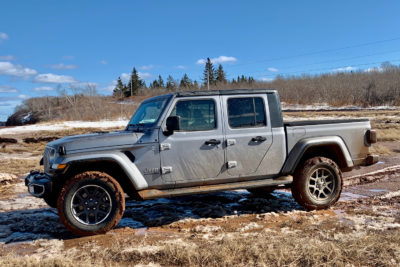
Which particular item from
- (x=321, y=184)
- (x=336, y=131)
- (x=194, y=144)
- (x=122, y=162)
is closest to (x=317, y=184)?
(x=321, y=184)

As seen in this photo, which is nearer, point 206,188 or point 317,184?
point 206,188

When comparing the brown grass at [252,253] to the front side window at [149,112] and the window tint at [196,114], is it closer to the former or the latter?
the window tint at [196,114]

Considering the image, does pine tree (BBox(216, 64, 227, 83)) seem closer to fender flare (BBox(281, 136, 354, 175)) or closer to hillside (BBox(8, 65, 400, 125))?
hillside (BBox(8, 65, 400, 125))

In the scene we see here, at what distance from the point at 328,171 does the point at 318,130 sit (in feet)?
Answer: 2.38

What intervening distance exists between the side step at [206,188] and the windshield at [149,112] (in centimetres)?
101

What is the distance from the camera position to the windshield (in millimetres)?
5101

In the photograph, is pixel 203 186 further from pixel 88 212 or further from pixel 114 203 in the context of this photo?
pixel 88 212

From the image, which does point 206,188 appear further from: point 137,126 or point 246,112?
point 137,126

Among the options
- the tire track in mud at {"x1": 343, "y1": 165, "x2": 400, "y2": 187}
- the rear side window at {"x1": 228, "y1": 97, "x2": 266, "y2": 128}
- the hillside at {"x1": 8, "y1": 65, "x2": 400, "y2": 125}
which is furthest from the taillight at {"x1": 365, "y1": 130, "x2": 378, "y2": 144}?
the hillside at {"x1": 8, "y1": 65, "x2": 400, "y2": 125}

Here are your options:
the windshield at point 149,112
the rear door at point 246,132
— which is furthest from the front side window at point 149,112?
the rear door at point 246,132

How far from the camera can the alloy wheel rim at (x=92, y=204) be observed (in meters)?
4.60

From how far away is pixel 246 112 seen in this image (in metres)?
5.38

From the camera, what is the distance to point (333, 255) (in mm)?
3596

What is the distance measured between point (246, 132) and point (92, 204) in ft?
8.24
